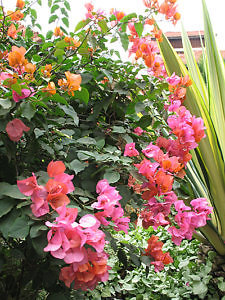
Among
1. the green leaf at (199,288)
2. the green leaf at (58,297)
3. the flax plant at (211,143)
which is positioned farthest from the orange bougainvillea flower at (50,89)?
the green leaf at (199,288)

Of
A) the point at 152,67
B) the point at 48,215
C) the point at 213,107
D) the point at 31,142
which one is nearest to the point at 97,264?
the point at 48,215

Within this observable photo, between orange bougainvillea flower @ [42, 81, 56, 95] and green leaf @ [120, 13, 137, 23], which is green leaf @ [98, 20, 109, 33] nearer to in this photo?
green leaf @ [120, 13, 137, 23]

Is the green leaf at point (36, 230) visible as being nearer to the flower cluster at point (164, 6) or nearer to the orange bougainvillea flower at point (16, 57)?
the orange bougainvillea flower at point (16, 57)

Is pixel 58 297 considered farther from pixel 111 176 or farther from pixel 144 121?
pixel 144 121

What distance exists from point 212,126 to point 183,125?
35.1 inches

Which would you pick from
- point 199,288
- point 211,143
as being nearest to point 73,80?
point 211,143

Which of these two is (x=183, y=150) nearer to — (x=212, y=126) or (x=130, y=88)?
(x=130, y=88)

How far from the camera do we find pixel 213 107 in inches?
69.9

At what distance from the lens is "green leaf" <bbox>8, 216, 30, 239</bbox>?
0.56 meters

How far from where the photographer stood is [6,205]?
594 millimetres

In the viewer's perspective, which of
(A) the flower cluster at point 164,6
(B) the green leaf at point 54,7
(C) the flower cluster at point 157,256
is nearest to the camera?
(C) the flower cluster at point 157,256

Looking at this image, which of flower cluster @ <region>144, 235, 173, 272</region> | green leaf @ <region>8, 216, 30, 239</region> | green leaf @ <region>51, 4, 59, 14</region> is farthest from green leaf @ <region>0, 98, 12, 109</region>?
green leaf @ <region>51, 4, 59, 14</region>

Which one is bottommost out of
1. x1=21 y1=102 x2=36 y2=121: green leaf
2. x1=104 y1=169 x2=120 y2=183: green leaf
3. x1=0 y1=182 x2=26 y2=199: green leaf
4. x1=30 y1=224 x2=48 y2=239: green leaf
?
x1=104 y1=169 x2=120 y2=183: green leaf

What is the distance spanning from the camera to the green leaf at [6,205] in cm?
58
